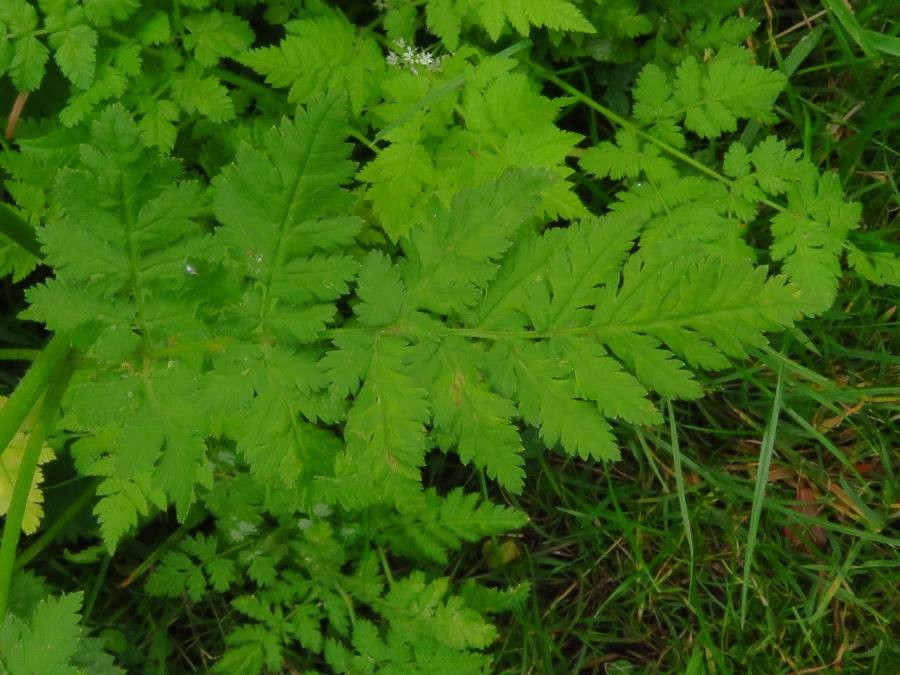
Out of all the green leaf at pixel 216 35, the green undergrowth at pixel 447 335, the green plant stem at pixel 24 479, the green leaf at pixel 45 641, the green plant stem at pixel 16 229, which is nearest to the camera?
the green undergrowth at pixel 447 335

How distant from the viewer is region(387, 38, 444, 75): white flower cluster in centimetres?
267

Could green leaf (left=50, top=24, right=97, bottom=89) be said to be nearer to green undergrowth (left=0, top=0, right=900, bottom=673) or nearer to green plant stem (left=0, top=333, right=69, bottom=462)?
green undergrowth (left=0, top=0, right=900, bottom=673)

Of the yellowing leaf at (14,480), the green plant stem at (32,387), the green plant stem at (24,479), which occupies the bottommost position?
the yellowing leaf at (14,480)

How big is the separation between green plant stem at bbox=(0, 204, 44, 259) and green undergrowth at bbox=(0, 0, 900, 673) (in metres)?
0.02

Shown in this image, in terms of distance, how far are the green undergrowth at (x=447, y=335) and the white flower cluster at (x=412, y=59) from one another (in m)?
0.01

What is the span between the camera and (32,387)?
2072 mm

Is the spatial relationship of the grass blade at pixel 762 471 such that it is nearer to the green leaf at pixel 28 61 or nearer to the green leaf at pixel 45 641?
the green leaf at pixel 45 641

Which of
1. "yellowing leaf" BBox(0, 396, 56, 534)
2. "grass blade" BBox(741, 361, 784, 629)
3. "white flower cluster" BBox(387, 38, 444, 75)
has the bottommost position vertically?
"grass blade" BBox(741, 361, 784, 629)

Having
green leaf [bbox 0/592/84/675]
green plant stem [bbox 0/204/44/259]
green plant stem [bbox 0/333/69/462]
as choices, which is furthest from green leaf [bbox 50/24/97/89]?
green leaf [bbox 0/592/84/675]

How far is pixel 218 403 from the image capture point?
5.75 feet

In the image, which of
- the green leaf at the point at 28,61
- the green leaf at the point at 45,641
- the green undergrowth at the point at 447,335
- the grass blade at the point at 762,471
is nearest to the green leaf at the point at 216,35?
the green undergrowth at the point at 447,335

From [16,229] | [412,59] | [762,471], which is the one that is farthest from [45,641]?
[762,471]

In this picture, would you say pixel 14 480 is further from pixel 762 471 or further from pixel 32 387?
pixel 762 471

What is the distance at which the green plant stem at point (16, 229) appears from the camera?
7.32ft
